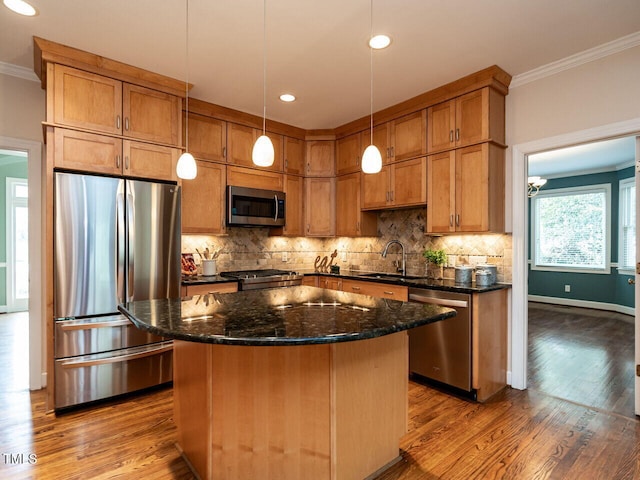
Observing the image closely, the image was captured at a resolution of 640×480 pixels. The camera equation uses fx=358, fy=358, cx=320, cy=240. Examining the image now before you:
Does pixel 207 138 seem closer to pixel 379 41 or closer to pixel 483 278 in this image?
pixel 379 41

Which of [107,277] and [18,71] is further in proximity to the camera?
[18,71]

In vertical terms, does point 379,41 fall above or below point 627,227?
above

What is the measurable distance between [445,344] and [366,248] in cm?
182

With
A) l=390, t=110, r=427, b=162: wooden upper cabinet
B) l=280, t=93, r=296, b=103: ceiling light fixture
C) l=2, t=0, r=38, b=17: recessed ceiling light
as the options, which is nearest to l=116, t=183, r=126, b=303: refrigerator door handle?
l=2, t=0, r=38, b=17: recessed ceiling light

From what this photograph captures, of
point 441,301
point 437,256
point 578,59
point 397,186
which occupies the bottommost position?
point 441,301

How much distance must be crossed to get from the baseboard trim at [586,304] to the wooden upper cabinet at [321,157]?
5562mm

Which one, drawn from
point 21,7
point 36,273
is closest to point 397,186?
point 21,7

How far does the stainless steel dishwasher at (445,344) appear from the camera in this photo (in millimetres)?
2934

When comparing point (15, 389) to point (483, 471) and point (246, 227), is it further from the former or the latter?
point (483, 471)

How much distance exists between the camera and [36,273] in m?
3.14

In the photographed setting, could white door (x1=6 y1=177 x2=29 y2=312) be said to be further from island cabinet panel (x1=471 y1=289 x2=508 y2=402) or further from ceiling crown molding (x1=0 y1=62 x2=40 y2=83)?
island cabinet panel (x1=471 y1=289 x2=508 y2=402)

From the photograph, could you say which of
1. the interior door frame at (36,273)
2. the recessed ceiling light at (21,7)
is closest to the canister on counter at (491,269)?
the recessed ceiling light at (21,7)

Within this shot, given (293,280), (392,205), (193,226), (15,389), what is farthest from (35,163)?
(392,205)

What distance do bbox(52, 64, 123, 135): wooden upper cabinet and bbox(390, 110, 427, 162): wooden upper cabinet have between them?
8.54 ft
